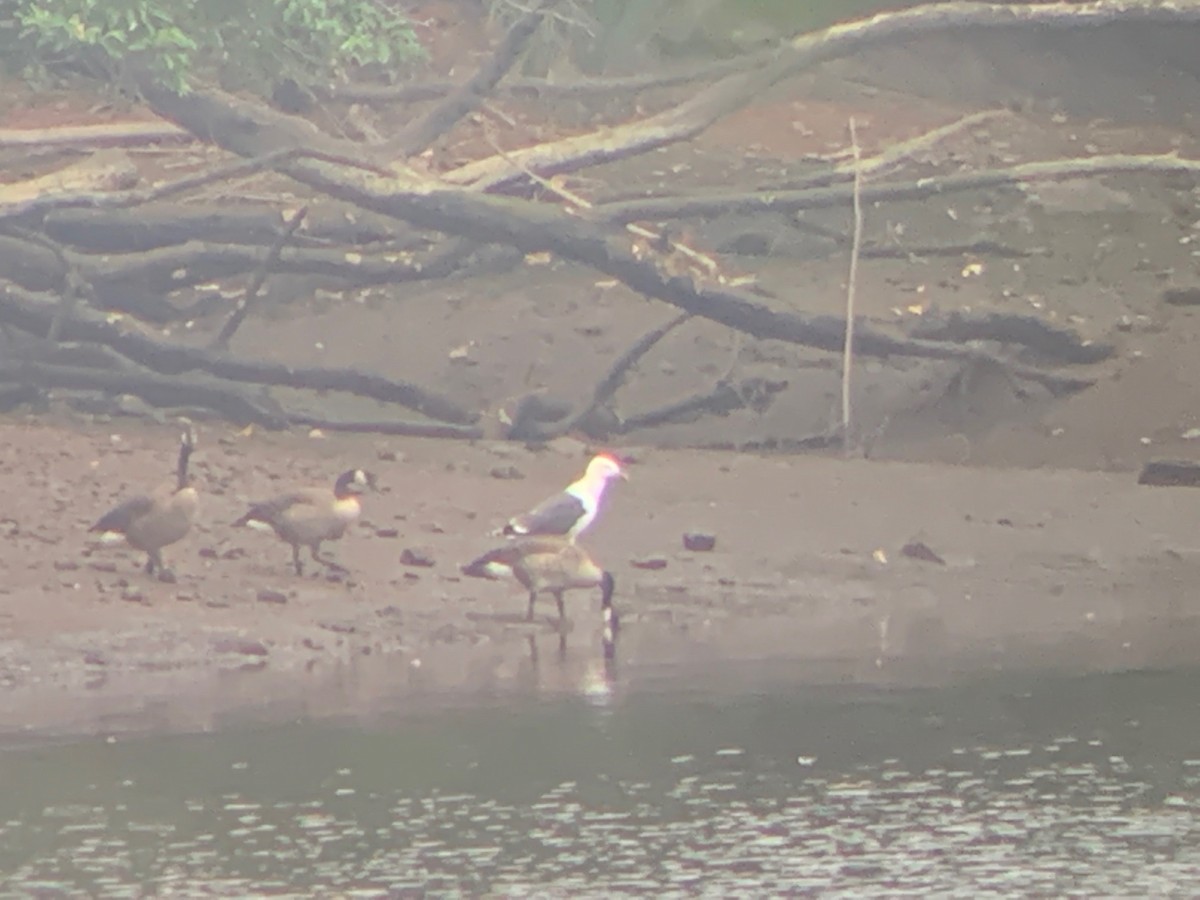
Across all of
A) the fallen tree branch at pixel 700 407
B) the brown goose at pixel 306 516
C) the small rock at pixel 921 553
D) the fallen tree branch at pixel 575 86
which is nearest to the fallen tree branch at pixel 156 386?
the fallen tree branch at pixel 700 407

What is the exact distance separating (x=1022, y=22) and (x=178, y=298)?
6332 millimetres

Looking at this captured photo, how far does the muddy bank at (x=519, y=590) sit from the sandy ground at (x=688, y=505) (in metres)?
0.02

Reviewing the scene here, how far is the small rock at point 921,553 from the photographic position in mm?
11492

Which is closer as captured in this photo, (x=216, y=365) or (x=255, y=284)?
(x=216, y=365)

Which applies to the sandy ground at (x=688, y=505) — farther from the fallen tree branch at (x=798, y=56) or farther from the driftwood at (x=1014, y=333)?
the fallen tree branch at (x=798, y=56)

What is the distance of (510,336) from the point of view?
1605 centimetres

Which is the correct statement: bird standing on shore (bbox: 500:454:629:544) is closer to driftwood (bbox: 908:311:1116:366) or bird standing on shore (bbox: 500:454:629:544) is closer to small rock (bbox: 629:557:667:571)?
small rock (bbox: 629:557:667:571)

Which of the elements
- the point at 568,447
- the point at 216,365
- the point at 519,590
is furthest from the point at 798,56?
the point at 216,365

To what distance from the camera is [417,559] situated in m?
10.9

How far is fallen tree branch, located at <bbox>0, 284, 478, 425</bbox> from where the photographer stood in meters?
13.5

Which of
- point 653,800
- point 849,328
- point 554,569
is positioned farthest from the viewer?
point 849,328

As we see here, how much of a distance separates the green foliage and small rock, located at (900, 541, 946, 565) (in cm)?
428

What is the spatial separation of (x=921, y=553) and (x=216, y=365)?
→ 13.9ft

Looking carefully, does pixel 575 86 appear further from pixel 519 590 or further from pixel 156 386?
pixel 519 590
